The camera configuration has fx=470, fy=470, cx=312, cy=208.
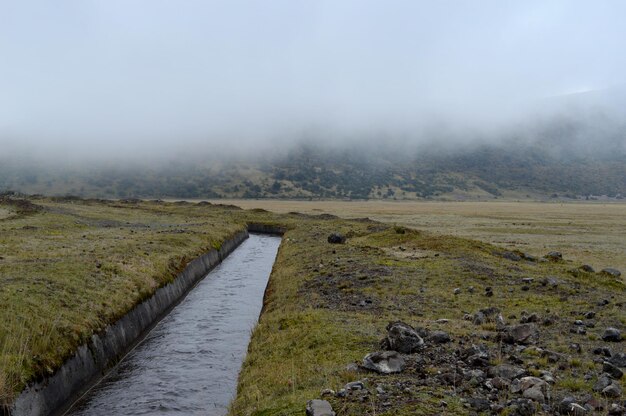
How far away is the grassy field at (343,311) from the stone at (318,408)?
0.99ft

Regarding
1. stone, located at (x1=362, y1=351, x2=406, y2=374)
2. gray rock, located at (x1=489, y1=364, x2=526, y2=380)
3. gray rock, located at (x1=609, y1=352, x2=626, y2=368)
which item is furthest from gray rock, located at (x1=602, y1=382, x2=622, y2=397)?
stone, located at (x1=362, y1=351, x2=406, y2=374)

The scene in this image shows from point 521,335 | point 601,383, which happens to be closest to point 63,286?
point 521,335

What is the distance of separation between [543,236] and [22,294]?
233 feet

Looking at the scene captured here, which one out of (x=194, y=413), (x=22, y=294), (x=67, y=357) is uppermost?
(x=22, y=294)

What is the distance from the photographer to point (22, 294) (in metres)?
22.5

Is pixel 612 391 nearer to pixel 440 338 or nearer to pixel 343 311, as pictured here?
pixel 440 338

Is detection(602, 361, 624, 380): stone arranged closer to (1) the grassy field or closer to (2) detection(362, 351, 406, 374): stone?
(1) the grassy field

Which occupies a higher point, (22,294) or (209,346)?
(22,294)

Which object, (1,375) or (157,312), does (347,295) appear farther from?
(1,375)

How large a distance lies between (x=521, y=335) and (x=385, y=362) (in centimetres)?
596

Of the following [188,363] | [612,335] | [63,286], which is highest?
[63,286]

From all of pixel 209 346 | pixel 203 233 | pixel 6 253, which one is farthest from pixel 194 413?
pixel 203 233

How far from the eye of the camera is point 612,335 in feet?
57.7

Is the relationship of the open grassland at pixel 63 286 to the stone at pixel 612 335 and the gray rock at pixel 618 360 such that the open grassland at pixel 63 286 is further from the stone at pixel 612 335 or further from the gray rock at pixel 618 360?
the stone at pixel 612 335
